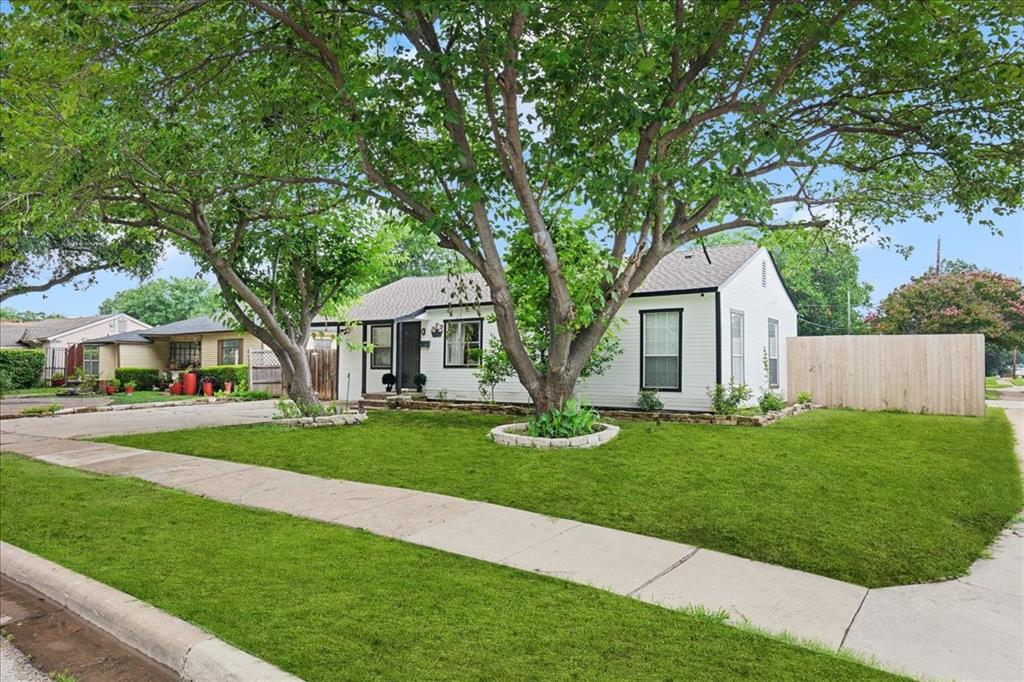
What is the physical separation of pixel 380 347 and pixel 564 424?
1104 centimetres

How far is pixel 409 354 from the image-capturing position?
18375mm

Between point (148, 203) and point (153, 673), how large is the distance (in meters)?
9.50

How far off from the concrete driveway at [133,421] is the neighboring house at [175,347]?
9.51 m

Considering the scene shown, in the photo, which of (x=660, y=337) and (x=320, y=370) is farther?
(x=320, y=370)

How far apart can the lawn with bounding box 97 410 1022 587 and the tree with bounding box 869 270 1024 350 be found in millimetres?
20865

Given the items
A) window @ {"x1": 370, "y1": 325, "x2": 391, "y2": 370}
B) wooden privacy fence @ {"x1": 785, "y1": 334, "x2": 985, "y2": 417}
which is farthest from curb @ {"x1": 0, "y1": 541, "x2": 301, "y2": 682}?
wooden privacy fence @ {"x1": 785, "y1": 334, "x2": 985, "y2": 417}

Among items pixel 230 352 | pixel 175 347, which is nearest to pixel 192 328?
pixel 175 347

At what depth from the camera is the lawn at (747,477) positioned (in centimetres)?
482

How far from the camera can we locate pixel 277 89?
9.36 m

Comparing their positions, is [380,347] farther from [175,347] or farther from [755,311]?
[175,347]

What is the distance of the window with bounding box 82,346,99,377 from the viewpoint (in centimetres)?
3169

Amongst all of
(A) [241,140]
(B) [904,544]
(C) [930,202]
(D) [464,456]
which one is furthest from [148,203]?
(C) [930,202]

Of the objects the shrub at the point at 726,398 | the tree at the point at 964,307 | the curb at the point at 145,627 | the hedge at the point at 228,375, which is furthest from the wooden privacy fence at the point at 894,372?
the hedge at the point at 228,375

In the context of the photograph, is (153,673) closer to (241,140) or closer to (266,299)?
(241,140)
